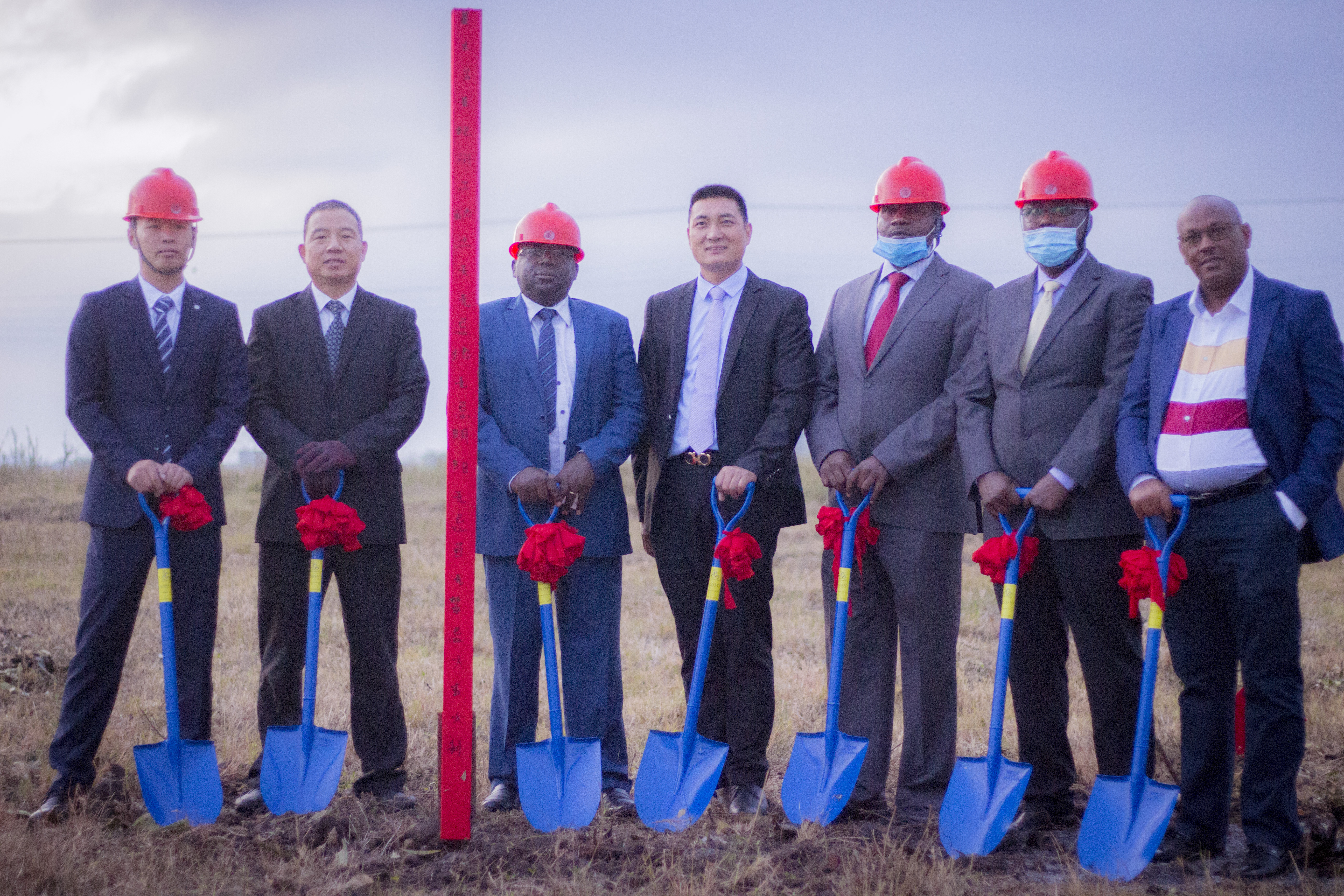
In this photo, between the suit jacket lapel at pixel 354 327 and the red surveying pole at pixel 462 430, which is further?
the suit jacket lapel at pixel 354 327

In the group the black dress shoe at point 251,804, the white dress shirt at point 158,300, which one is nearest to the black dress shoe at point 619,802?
the black dress shoe at point 251,804

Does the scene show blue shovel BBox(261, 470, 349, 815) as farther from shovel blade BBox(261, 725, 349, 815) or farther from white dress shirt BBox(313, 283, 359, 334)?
white dress shirt BBox(313, 283, 359, 334)

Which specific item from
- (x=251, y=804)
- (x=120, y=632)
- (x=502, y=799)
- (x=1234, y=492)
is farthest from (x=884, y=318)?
(x=120, y=632)

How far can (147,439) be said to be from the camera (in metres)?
4.60

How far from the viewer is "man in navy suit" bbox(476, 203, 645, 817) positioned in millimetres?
4648

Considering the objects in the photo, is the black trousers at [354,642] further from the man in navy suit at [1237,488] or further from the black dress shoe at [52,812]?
the man in navy suit at [1237,488]

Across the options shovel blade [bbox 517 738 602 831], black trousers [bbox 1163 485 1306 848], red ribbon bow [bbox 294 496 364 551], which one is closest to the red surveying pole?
shovel blade [bbox 517 738 602 831]

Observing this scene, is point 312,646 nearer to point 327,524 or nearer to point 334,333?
point 327,524

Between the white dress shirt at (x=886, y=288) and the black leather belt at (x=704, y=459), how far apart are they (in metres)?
0.81

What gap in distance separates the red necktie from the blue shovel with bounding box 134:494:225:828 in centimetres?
301

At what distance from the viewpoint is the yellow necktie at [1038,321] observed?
14.5 ft

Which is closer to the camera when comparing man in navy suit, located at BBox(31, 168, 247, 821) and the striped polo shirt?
the striped polo shirt

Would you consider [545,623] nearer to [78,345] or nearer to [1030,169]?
[78,345]

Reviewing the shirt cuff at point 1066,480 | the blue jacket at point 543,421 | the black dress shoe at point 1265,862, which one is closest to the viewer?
the black dress shoe at point 1265,862
